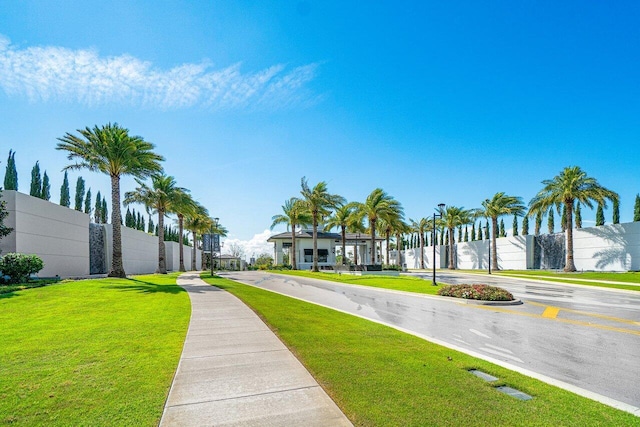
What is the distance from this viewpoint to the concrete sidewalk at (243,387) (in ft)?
12.6

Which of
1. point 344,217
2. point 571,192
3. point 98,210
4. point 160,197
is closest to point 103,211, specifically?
point 98,210

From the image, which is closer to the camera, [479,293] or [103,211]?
[479,293]

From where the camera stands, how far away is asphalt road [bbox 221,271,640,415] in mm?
5898

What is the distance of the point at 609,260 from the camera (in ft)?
117

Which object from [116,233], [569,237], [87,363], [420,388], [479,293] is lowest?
[479,293]

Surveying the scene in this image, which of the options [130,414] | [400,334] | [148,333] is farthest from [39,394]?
[400,334]

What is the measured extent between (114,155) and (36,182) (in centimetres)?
2831

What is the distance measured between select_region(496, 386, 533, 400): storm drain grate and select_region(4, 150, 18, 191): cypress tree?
51.4 m

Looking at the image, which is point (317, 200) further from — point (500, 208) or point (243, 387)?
point (243, 387)

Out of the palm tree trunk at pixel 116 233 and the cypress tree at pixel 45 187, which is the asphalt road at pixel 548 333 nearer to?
the palm tree trunk at pixel 116 233

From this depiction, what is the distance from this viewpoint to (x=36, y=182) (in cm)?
4322

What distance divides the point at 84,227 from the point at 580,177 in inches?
1848

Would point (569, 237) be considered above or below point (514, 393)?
above

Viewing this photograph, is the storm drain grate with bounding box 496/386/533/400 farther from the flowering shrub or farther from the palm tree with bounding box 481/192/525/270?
the palm tree with bounding box 481/192/525/270
